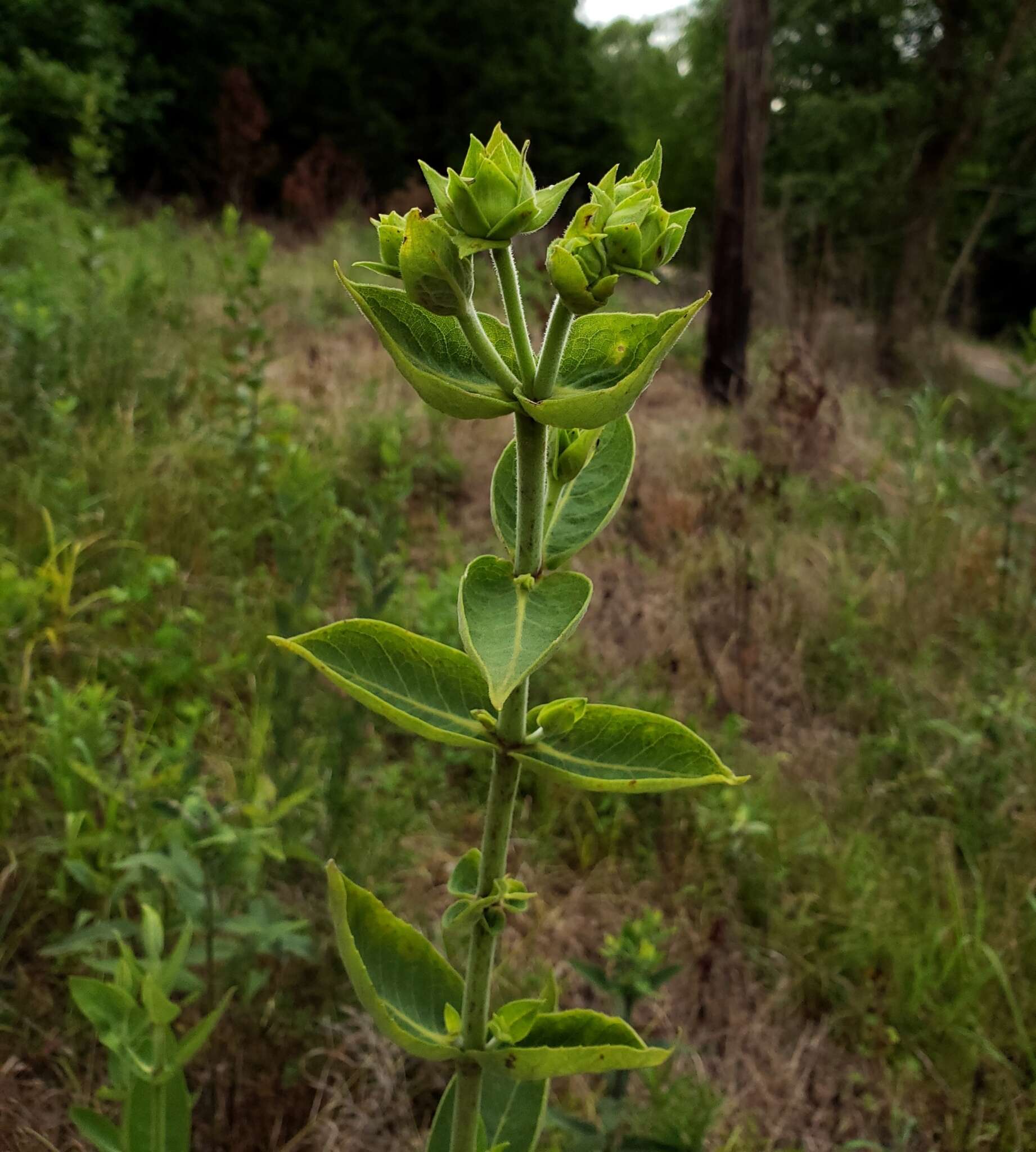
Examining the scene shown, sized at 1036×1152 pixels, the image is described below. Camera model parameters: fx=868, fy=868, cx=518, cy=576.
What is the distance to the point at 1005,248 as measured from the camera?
15727mm

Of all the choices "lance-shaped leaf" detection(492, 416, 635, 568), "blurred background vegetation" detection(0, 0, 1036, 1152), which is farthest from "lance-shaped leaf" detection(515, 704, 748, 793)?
"blurred background vegetation" detection(0, 0, 1036, 1152)

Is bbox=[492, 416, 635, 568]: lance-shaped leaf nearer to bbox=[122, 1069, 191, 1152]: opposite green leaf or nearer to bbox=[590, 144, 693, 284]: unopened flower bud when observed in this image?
bbox=[590, 144, 693, 284]: unopened flower bud

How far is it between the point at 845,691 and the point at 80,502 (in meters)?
2.57

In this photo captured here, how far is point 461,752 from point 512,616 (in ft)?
6.15

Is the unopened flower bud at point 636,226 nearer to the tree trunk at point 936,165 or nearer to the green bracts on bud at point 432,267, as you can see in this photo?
the green bracts on bud at point 432,267

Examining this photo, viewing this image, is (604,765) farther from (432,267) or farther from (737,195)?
(737,195)

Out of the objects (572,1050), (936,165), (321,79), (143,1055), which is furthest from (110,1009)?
(321,79)

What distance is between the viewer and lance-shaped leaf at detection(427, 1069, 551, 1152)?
88cm

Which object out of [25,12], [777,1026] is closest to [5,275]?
[777,1026]

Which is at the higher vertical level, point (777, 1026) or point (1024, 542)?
point (1024, 542)

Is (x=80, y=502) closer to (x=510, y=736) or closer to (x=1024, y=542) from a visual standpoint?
(x=510, y=736)

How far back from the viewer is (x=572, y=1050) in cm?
67

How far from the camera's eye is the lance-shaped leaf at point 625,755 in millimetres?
644

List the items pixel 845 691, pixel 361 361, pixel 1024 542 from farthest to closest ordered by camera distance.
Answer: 1. pixel 361 361
2. pixel 1024 542
3. pixel 845 691
